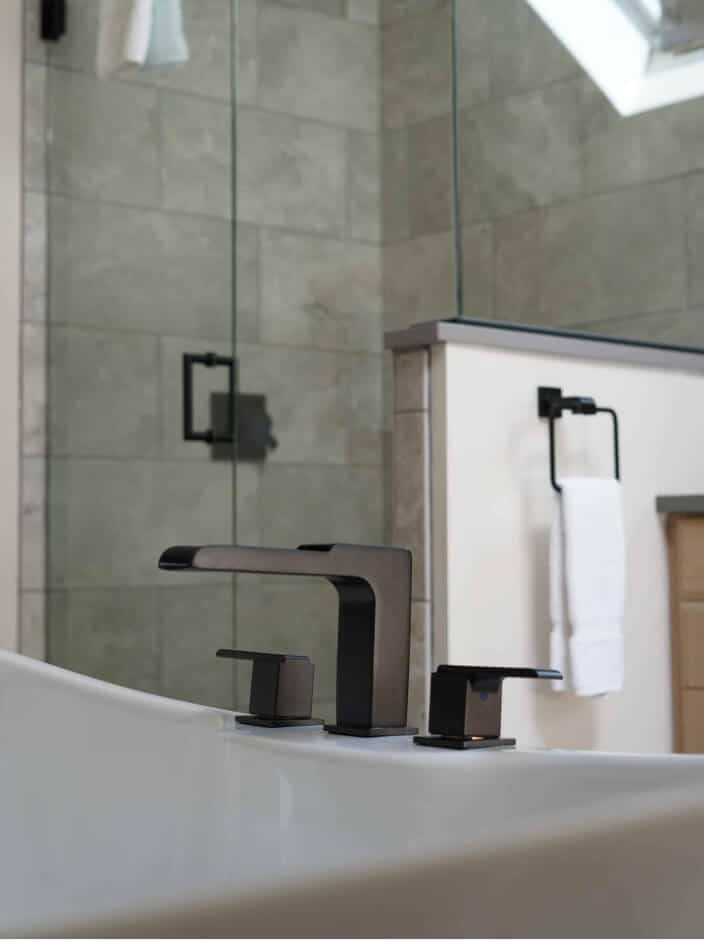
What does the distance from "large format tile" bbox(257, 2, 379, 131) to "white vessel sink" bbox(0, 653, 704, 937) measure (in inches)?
99.3

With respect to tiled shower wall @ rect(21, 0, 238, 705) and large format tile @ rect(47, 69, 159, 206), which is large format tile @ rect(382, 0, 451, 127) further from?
large format tile @ rect(47, 69, 159, 206)

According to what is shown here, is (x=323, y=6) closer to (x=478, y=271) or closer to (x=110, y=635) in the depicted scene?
(x=478, y=271)

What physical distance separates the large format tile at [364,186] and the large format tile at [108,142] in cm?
68

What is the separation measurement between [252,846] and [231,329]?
2.34 meters

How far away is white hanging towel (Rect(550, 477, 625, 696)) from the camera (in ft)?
6.63

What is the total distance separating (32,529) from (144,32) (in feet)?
3.56

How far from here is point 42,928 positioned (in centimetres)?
40

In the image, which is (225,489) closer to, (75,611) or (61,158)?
(75,611)

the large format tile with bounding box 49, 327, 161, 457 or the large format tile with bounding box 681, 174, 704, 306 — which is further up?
the large format tile with bounding box 681, 174, 704, 306

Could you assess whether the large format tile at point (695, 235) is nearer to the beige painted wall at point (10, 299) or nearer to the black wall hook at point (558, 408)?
the black wall hook at point (558, 408)

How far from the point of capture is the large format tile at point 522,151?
109 inches

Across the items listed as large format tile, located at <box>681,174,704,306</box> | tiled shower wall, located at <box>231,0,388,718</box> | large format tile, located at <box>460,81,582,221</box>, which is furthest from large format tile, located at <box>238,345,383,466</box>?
large format tile, located at <box>681,174,704,306</box>

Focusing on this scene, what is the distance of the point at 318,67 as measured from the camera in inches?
132

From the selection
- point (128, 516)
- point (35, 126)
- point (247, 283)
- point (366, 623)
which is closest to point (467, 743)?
point (366, 623)
